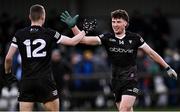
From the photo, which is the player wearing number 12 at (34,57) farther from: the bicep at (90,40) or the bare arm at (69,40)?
the bicep at (90,40)

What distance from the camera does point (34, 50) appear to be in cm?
1127

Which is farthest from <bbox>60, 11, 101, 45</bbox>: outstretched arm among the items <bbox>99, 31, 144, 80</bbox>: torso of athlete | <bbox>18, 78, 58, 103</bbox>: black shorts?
<bbox>18, 78, 58, 103</bbox>: black shorts

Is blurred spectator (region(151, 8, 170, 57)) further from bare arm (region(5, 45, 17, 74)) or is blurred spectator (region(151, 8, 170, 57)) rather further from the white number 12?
the white number 12

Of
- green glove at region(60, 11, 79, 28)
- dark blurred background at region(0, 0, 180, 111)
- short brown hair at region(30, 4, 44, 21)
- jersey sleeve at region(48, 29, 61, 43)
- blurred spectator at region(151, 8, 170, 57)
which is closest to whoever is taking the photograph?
short brown hair at region(30, 4, 44, 21)

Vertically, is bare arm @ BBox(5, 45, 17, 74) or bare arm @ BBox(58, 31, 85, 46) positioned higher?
bare arm @ BBox(58, 31, 85, 46)

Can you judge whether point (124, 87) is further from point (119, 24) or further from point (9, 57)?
point (9, 57)

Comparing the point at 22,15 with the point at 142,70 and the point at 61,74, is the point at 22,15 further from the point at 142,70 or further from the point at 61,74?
the point at 61,74

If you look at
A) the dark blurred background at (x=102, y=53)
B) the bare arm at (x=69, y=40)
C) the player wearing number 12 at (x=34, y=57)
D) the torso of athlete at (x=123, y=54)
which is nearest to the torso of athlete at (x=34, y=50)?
the player wearing number 12 at (x=34, y=57)

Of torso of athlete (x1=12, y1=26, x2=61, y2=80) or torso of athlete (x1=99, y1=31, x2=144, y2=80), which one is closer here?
torso of athlete (x1=12, y1=26, x2=61, y2=80)

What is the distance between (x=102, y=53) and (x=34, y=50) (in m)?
12.8

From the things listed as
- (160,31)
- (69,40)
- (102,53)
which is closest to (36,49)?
(69,40)

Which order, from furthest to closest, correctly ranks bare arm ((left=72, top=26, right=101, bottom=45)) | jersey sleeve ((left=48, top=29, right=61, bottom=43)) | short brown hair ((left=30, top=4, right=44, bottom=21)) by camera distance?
bare arm ((left=72, top=26, right=101, bottom=45)) < jersey sleeve ((left=48, top=29, right=61, bottom=43)) < short brown hair ((left=30, top=4, right=44, bottom=21))

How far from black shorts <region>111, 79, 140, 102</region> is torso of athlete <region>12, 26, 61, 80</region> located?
1387mm

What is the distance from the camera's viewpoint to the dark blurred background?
2241 centimetres
